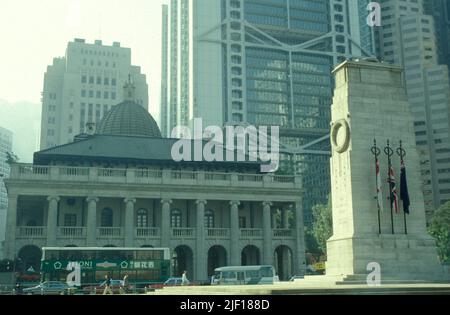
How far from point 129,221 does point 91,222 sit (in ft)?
14.5

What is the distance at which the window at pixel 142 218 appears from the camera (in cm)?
6719

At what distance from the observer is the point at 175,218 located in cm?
6906

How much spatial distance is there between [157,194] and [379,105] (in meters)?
40.4

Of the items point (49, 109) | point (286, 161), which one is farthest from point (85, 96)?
point (286, 161)

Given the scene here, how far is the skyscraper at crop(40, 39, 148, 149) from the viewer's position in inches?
6737

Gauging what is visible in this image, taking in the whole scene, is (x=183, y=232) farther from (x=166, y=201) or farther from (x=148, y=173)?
(x=148, y=173)

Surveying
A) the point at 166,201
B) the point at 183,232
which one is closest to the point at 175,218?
the point at 183,232

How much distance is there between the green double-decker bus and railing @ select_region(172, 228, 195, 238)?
45.0 ft

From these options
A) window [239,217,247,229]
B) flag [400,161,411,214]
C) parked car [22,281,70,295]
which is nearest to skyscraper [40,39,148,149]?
window [239,217,247,229]

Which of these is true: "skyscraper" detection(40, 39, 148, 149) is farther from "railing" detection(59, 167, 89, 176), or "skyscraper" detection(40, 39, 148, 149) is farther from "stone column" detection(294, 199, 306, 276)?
"stone column" detection(294, 199, 306, 276)

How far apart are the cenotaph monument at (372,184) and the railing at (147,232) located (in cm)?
3935

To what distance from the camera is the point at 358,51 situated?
175 metres

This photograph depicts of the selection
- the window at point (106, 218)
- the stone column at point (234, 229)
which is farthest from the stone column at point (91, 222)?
the stone column at point (234, 229)

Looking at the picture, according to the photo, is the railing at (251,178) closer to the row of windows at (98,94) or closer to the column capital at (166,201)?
the column capital at (166,201)
